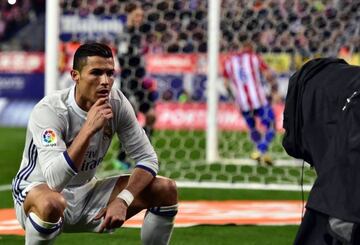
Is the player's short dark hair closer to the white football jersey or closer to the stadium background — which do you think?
the white football jersey

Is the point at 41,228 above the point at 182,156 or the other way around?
above

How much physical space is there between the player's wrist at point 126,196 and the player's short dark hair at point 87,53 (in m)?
0.67

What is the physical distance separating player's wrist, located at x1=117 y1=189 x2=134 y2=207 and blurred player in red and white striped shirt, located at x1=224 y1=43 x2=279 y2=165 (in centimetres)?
777

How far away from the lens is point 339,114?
385 centimetres

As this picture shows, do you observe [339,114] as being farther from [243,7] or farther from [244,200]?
[243,7]

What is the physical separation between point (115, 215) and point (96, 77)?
70cm

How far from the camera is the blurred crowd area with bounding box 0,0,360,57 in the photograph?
12203 millimetres

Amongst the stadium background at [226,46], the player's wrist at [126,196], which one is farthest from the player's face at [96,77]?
the stadium background at [226,46]

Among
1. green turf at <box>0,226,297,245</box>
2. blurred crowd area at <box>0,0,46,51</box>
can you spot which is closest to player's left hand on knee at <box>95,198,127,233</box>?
green turf at <box>0,226,297,245</box>

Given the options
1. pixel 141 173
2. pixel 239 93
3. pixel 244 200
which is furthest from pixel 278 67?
pixel 141 173

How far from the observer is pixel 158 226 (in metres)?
5.51

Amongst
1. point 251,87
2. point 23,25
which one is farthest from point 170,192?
point 23,25

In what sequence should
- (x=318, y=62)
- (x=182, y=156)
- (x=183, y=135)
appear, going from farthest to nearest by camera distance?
(x=183, y=135)
(x=182, y=156)
(x=318, y=62)

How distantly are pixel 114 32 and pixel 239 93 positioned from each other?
249 centimetres
